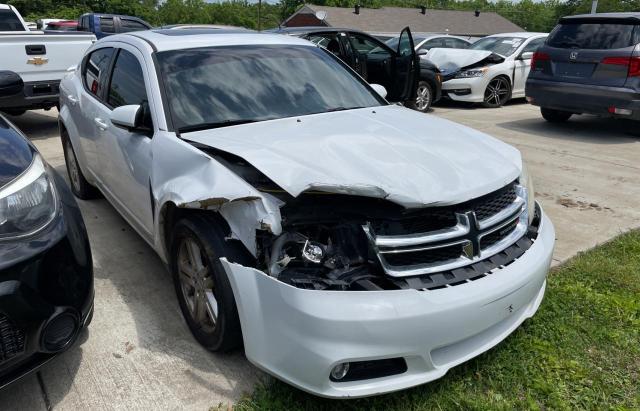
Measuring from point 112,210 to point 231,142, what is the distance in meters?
2.64

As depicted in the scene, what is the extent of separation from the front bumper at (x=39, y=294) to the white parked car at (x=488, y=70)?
972 cm

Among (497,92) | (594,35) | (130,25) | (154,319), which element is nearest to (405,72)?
(594,35)

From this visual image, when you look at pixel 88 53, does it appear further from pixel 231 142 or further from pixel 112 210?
pixel 231 142

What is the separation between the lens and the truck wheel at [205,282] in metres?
2.49

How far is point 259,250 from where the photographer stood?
2383mm

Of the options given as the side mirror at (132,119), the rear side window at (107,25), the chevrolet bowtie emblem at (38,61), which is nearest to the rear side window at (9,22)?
the chevrolet bowtie emblem at (38,61)

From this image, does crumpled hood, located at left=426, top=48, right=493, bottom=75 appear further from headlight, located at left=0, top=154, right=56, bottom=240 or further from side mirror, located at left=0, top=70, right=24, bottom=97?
headlight, located at left=0, top=154, right=56, bottom=240

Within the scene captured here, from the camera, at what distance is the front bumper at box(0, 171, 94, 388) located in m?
2.05

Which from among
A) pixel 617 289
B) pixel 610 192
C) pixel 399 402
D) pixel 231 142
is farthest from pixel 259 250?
pixel 610 192

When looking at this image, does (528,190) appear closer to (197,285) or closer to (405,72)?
(197,285)

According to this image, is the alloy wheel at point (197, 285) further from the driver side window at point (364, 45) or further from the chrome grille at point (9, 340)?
the driver side window at point (364, 45)

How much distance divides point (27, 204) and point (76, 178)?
322 centimetres

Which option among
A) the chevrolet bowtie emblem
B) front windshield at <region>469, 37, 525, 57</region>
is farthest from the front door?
front windshield at <region>469, 37, 525, 57</region>

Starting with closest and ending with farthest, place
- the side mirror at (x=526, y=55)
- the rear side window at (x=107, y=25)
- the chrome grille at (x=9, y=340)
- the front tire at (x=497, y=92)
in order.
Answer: the chrome grille at (x=9, y=340), the front tire at (x=497, y=92), the side mirror at (x=526, y=55), the rear side window at (x=107, y=25)
